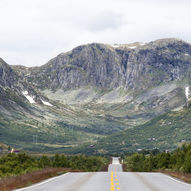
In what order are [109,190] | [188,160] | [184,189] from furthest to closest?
[188,160] < [184,189] < [109,190]

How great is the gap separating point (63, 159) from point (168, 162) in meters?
41.2

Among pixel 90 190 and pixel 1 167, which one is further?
pixel 1 167

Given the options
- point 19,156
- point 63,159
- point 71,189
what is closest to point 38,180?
point 71,189

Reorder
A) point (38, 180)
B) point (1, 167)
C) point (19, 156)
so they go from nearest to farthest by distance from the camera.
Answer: point (38, 180)
point (1, 167)
point (19, 156)

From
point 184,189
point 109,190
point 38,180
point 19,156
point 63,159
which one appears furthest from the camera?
point 63,159

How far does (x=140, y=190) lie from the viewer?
28.5 metres

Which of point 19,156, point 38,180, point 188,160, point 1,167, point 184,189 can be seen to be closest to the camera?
point 184,189

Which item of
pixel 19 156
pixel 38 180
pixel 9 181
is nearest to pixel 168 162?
pixel 19 156

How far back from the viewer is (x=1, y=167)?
69688mm

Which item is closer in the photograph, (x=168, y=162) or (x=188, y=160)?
(x=188, y=160)

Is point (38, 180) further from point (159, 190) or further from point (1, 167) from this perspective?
point (1, 167)

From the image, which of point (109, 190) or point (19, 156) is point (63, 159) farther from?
point (109, 190)

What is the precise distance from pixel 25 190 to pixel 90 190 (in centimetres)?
481

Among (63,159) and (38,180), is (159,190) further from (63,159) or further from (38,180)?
(63,159)
